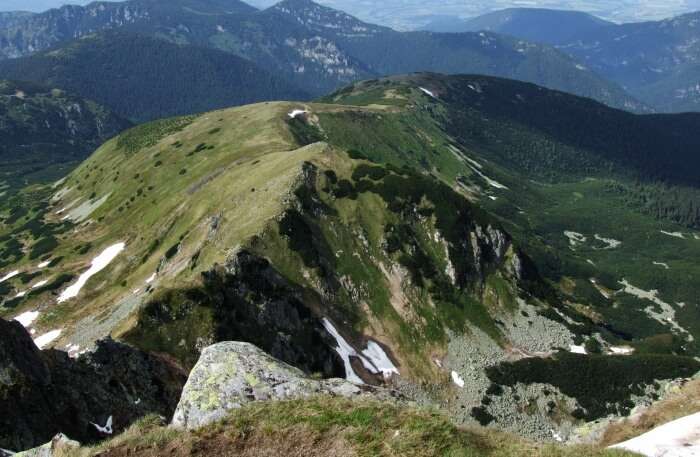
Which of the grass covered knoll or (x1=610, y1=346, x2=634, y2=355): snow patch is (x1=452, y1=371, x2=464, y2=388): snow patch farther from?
the grass covered knoll

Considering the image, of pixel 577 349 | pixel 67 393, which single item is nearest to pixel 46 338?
pixel 67 393

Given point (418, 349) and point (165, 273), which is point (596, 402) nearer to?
point (418, 349)

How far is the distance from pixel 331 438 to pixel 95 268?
411ft

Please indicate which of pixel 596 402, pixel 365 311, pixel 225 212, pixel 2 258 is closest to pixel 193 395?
pixel 365 311

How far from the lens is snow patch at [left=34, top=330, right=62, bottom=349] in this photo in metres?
92.1

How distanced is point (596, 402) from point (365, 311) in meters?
48.3

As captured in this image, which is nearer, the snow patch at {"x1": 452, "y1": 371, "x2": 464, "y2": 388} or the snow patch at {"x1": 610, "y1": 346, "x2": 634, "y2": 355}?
the snow patch at {"x1": 452, "y1": 371, "x2": 464, "y2": 388}

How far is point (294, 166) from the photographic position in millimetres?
116812

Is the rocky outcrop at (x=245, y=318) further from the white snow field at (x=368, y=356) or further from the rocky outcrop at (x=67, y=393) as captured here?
the rocky outcrop at (x=67, y=393)

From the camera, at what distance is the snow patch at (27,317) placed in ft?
343

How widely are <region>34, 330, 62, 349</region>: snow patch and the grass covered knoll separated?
86.9m

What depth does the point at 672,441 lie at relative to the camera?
61.0 feet

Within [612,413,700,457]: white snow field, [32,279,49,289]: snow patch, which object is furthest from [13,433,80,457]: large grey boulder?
[32,279,49,289]: snow patch

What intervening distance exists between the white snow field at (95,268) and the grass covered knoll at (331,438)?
108967 millimetres
